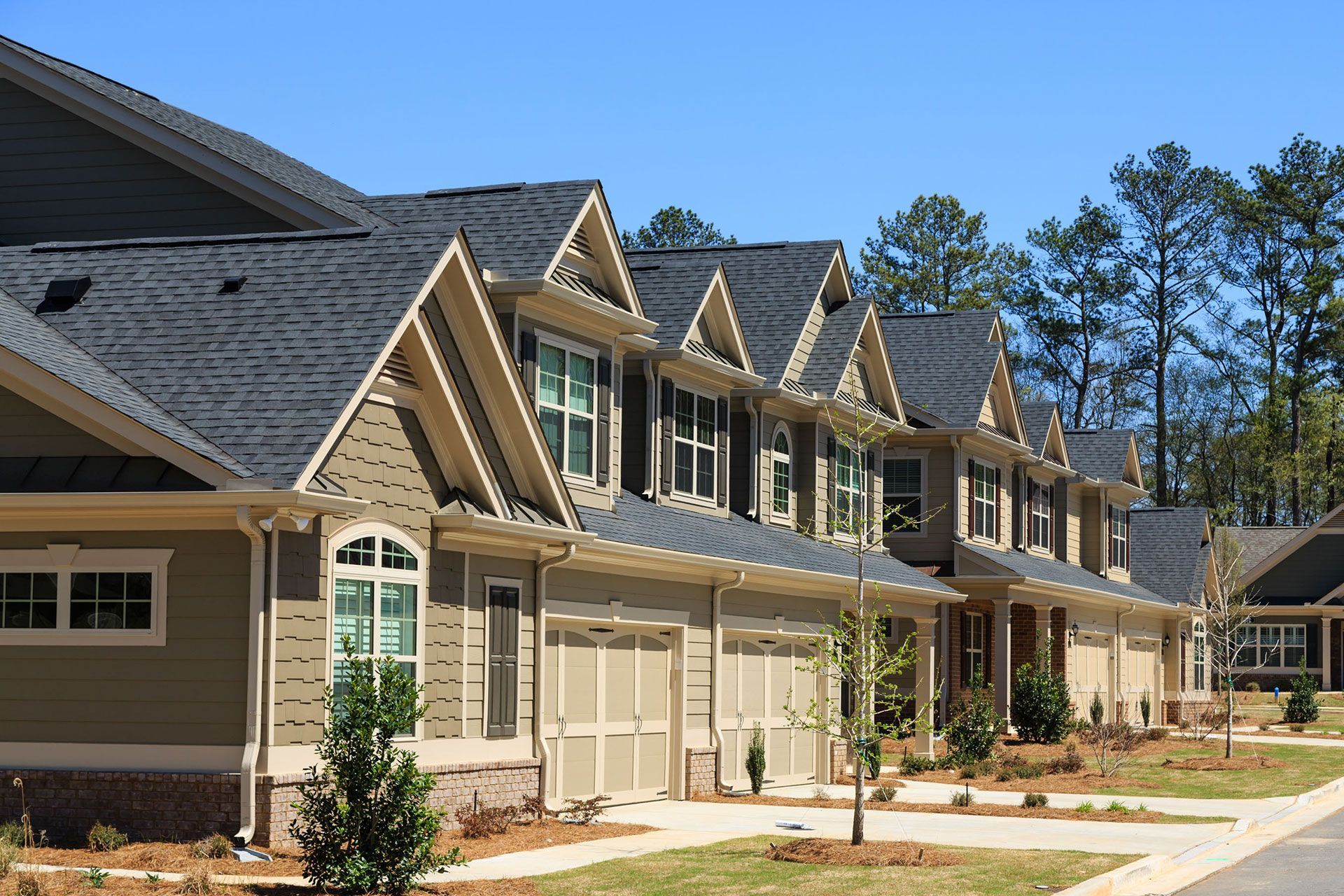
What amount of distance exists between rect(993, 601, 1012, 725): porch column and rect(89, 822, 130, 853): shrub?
76.2 feet

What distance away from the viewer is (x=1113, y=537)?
46250 millimetres

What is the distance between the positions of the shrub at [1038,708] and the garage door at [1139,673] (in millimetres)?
11250

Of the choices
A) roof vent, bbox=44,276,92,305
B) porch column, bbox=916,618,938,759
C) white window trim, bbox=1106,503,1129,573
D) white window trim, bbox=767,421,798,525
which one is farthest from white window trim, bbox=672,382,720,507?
white window trim, bbox=1106,503,1129,573

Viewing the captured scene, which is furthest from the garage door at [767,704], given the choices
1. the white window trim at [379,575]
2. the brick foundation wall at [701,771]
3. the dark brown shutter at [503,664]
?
the white window trim at [379,575]

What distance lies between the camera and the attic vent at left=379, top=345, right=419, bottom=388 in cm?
1598

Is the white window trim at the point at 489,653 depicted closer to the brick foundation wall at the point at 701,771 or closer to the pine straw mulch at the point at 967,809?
the brick foundation wall at the point at 701,771

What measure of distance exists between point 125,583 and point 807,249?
18.2 metres

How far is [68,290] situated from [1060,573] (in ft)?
91.1

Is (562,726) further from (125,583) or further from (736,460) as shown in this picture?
(736,460)

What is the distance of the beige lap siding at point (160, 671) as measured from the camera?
14.3 meters

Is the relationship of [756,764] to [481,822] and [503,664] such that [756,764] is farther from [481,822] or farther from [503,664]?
[481,822]

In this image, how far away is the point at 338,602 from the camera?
1516 cm

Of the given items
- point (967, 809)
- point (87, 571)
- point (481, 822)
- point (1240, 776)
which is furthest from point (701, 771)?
point (1240, 776)

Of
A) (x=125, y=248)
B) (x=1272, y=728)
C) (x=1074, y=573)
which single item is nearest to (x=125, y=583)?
(x=125, y=248)
